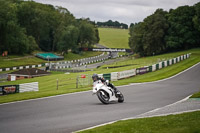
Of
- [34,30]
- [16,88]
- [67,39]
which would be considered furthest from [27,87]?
[34,30]

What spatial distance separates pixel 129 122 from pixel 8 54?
279 ft

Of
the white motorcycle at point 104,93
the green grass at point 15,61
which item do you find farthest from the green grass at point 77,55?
the white motorcycle at point 104,93

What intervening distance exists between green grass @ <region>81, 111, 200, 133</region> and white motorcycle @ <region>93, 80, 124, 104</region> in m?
5.47

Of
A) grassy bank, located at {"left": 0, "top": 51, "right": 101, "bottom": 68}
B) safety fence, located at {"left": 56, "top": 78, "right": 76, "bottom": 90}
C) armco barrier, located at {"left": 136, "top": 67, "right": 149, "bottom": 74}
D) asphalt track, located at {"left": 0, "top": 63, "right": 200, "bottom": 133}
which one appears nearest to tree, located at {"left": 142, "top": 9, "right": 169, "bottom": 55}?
grassy bank, located at {"left": 0, "top": 51, "right": 101, "bottom": 68}

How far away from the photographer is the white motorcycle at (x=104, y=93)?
57.4 feet

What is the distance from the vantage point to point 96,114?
15.1 meters

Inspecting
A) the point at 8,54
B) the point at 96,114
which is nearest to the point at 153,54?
the point at 8,54

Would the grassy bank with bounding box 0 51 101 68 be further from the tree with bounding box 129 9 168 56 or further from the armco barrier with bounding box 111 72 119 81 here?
the armco barrier with bounding box 111 72 119 81

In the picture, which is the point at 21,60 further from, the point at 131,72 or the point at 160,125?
the point at 160,125

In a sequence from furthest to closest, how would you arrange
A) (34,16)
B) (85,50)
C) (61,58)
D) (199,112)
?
(85,50), (34,16), (61,58), (199,112)

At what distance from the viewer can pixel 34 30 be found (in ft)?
372

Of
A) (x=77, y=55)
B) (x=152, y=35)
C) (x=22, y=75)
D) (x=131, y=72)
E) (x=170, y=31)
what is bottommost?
(x=22, y=75)

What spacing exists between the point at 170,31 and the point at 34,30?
48.9 m

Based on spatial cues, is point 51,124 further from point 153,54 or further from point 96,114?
point 153,54
